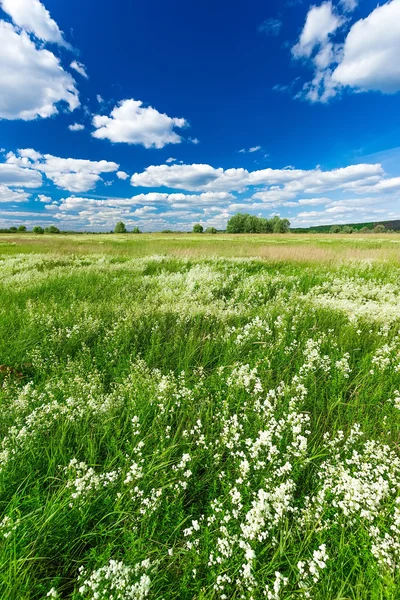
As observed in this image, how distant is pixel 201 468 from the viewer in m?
2.21

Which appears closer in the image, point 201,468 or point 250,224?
point 201,468

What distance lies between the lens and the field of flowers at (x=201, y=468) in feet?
4.98

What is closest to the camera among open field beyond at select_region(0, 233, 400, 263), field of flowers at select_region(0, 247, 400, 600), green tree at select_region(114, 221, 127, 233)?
field of flowers at select_region(0, 247, 400, 600)

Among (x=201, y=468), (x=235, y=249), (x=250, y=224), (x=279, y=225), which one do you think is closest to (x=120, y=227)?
(x=250, y=224)

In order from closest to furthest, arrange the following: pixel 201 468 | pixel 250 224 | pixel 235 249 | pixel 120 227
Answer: pixel 201 468 → pixel 235 249 → pixel 250 224 → pixel 120 227

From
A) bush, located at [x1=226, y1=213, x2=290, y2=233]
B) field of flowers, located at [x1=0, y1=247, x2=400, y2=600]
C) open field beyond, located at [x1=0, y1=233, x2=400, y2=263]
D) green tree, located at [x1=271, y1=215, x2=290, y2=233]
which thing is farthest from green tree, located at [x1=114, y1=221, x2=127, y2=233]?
field of flowers, located at [x1=0, y1=247, x2=400, y2=600]

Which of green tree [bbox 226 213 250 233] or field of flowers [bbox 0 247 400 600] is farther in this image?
green tree [bbox 226 213 250 233]

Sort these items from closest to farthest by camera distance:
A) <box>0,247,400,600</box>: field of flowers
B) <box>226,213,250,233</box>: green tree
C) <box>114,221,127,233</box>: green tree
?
<box>0,247,400,600</box>: field of flowers < <box>226,213,250,233</box>: green tree < <box>114,221,127,233</box>: green tree

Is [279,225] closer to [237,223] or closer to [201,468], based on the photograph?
[237,223]

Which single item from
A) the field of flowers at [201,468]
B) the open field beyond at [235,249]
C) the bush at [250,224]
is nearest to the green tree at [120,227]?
the bush at [250,224]

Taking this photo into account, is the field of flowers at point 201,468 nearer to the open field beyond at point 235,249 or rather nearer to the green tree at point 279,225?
the open field beyond at point 235,249

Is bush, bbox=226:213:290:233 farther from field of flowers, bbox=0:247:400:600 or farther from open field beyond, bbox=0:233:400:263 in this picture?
field of flowers, bbox=0:247:400:600

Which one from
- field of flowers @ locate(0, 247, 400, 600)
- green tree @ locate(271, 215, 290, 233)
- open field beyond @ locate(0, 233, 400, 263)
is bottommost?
field of flowers @ locate(0, 247, 400, 600)

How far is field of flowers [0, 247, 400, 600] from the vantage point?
1.52m
